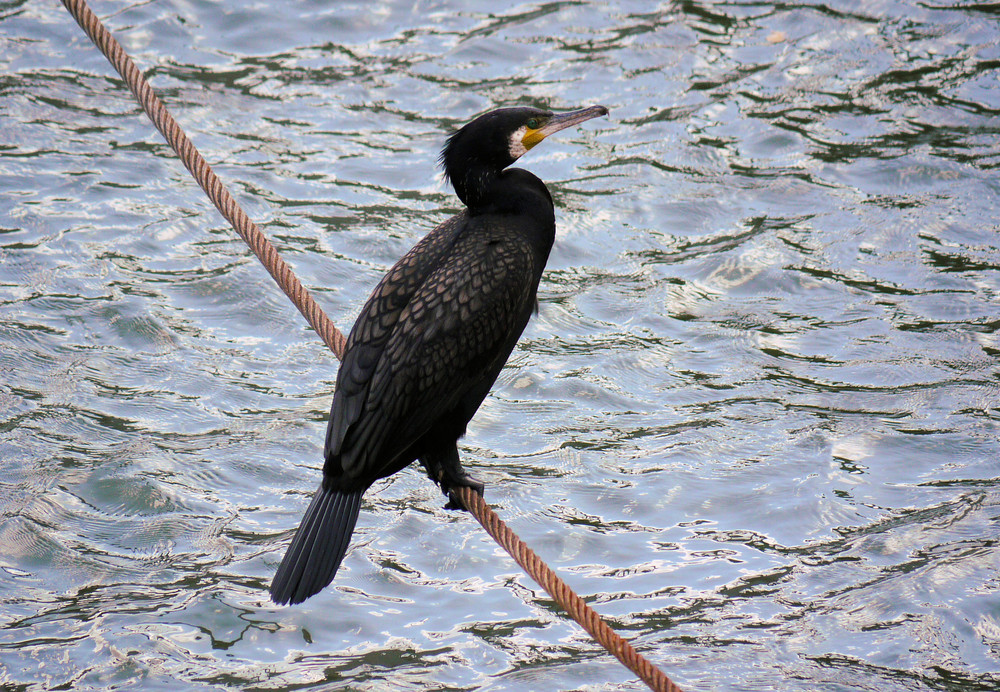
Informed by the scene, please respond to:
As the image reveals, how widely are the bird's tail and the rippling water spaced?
116cm

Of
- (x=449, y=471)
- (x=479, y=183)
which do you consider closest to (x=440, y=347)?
(x=449, y=471)

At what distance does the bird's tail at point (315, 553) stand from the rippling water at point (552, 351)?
45.7 inches

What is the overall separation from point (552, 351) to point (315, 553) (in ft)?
10.8

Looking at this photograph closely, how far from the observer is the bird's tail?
10.2 feet

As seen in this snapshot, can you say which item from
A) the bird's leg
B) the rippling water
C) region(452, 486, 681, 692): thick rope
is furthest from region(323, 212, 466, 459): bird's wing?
the rippling water

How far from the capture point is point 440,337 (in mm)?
3320

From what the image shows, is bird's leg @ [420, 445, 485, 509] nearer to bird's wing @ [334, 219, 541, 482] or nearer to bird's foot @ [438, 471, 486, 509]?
bird's foot @ [438, 471, 486, 509]

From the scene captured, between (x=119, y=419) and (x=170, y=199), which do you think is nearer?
(x=119, y=419)

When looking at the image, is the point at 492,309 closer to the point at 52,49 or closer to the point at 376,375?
the point at 376,375

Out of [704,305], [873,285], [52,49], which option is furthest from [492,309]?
[52,49]

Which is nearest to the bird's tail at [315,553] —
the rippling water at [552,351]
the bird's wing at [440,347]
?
the bird's wing at [440,347]

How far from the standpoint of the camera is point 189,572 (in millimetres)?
4688

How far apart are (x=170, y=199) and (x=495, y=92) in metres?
2.56

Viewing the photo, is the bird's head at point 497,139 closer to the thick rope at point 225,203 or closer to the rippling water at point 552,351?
the thick rope at point 225,203
